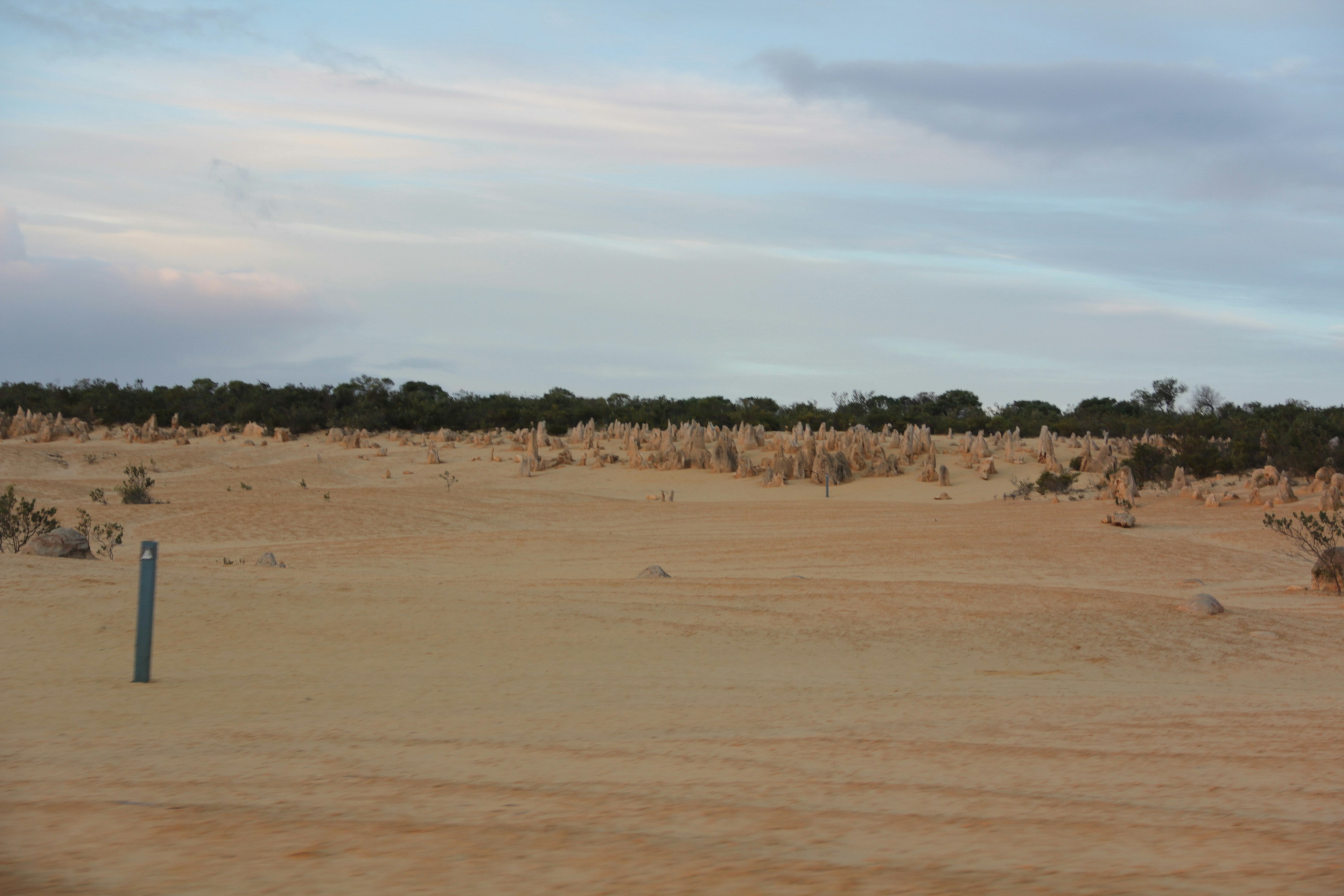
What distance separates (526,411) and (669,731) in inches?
1398

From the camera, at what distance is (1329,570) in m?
12.9

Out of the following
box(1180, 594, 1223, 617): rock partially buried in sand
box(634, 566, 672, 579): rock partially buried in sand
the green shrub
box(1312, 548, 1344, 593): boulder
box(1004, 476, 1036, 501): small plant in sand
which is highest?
the green shrub

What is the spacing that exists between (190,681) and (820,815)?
4734mm

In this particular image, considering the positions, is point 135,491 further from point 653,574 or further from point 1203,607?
point 1203,607

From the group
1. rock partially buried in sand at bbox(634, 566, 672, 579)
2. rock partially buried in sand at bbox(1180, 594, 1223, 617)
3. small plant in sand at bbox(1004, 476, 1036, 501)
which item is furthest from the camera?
small plant in sand at bbox(1004, 476, 1036, 501)

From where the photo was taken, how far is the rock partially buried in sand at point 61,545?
1148 centimetres

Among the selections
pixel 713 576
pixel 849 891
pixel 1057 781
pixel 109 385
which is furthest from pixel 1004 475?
pixel 109 385

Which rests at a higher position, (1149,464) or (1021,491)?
(1149,464)

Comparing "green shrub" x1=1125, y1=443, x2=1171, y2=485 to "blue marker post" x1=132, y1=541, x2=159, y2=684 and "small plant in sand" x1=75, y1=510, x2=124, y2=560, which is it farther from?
"blue marker post" x1=132, y1=541, x2=159, y2=684

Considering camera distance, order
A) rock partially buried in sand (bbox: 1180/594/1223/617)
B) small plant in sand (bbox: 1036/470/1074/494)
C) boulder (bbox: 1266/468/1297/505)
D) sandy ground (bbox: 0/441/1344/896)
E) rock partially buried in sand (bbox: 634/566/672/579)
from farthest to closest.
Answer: small plant in sand (bbox: 1036/470/1074/494)
boulder (bbox: 1266/468/1297/505)
rock partially buried in sand (bbox: 634/566/672/579)
rock partially buried in sand (bbox: 1180/594/1223/617)
sandy ground (bbox: 0/441/1344/896)

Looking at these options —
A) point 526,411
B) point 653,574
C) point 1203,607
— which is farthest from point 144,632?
point 526,411

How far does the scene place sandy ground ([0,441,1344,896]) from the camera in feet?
11.2

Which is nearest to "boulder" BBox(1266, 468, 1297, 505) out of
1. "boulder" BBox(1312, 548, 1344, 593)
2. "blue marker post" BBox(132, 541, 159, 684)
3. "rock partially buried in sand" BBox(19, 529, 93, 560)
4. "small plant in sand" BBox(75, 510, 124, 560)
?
"boulder" BBox(1312, 548, 1344, 593)

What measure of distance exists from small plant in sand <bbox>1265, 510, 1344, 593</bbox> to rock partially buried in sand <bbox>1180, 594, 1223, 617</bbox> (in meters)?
3.48
